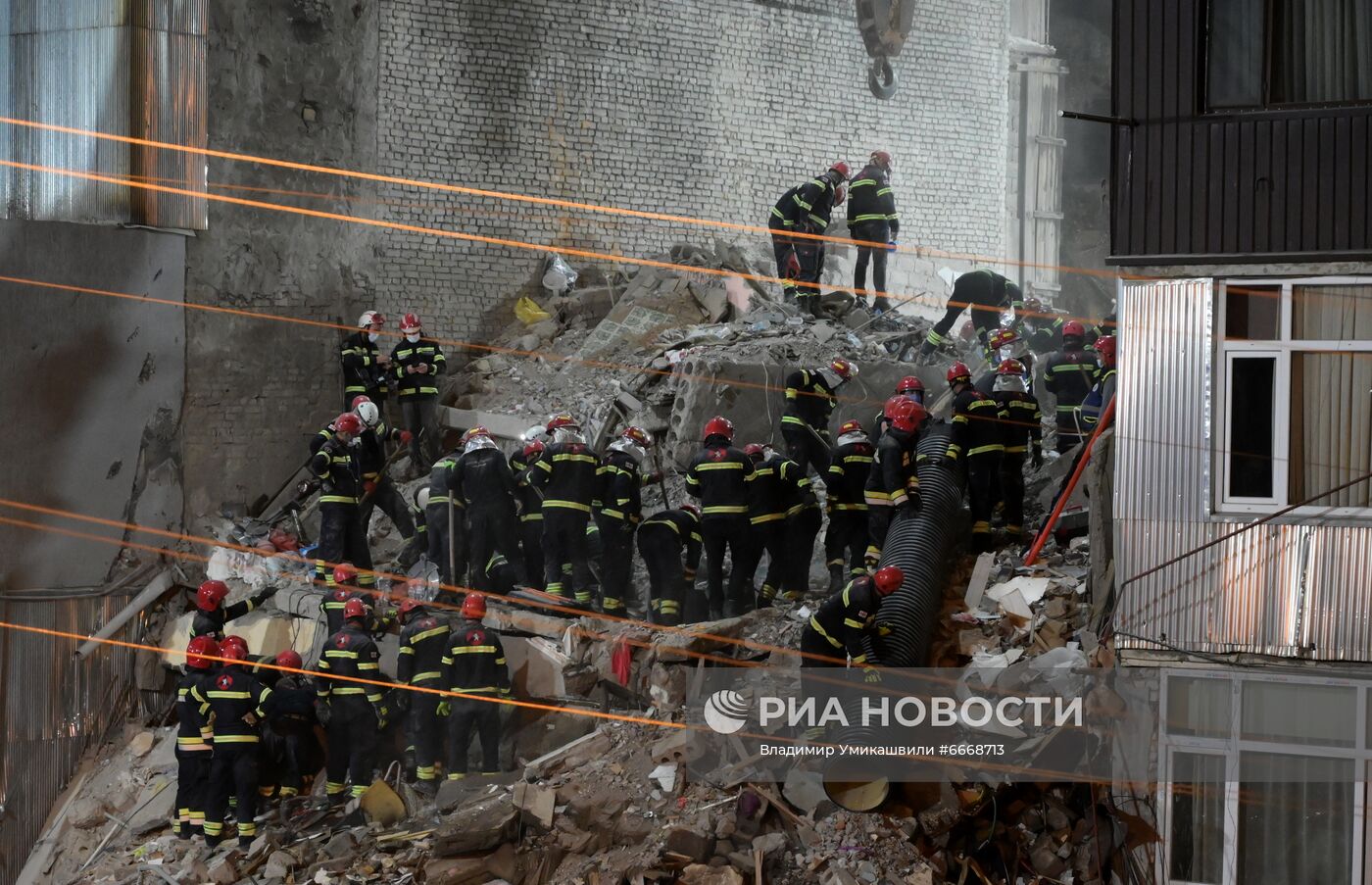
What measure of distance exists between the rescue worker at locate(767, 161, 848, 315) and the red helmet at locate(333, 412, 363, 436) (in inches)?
215

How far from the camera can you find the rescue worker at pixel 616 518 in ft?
42.7

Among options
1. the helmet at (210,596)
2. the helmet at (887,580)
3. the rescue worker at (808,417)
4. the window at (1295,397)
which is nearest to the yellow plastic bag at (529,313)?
the rescue worker at (808,417)

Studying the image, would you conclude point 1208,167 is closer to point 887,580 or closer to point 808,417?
point 887,580

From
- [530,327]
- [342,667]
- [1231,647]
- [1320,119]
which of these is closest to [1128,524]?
[1231,647]

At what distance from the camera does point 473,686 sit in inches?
470

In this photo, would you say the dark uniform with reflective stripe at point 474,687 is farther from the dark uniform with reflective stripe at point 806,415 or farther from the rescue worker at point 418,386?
the rescue worker at point 418,386

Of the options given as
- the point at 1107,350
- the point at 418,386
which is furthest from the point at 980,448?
the point at 418,386

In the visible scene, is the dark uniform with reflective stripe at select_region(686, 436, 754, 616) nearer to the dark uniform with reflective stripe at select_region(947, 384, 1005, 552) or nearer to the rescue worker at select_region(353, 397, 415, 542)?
the dark uniform with reflective stripe at select_region(947, 384, 1005, 552)

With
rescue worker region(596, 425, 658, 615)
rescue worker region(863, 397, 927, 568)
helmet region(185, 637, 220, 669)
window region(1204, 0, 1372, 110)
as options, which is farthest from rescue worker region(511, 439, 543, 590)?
window region(1204, 0, 1372, 110)

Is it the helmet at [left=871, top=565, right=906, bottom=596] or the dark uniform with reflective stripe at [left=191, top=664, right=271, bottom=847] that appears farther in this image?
the dark uniform with reflective stripe at [left=191, top=664, right=271, bottom=847]

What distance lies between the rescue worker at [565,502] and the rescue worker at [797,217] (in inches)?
180

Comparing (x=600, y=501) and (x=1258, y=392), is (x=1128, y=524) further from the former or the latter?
(x=600, y=501)

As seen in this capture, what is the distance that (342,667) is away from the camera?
12.1 meters

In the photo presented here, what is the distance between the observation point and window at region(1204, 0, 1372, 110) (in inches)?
385
